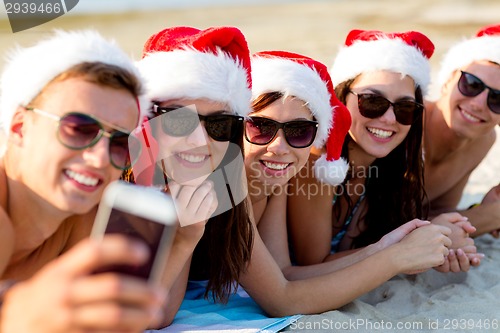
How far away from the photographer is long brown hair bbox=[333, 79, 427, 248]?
14.7 feet

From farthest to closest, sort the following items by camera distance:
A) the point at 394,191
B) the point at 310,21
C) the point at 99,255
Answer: the point at 310,21, the point at 394,191, the point at 99,255

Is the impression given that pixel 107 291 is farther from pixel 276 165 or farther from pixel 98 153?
pixel 276 165

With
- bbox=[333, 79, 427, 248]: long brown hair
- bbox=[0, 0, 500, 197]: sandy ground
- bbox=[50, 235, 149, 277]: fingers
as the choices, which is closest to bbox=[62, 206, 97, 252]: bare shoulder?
bbox=[50, 235, 149, 277]: fingers

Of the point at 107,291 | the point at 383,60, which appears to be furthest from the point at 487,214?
the point at 107,291

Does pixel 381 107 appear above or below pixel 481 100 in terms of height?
above

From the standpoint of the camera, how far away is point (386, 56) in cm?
418

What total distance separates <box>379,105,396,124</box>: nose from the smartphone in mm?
2503

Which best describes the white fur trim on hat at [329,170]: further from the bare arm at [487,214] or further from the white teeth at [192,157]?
the bare arm at [487,214]

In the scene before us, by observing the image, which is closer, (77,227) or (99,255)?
(99,255)

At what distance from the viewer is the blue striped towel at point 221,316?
3.26m

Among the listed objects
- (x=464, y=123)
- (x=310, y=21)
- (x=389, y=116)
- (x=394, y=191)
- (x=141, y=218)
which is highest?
(x=141, y=218)

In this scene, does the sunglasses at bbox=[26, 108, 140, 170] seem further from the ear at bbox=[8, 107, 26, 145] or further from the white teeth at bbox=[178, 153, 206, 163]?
the white teeth at bbox=[178, 153, 206, 163]

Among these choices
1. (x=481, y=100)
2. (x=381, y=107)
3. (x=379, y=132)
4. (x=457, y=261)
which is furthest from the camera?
(x=481, y=100)

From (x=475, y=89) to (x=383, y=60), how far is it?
95 centimetres
